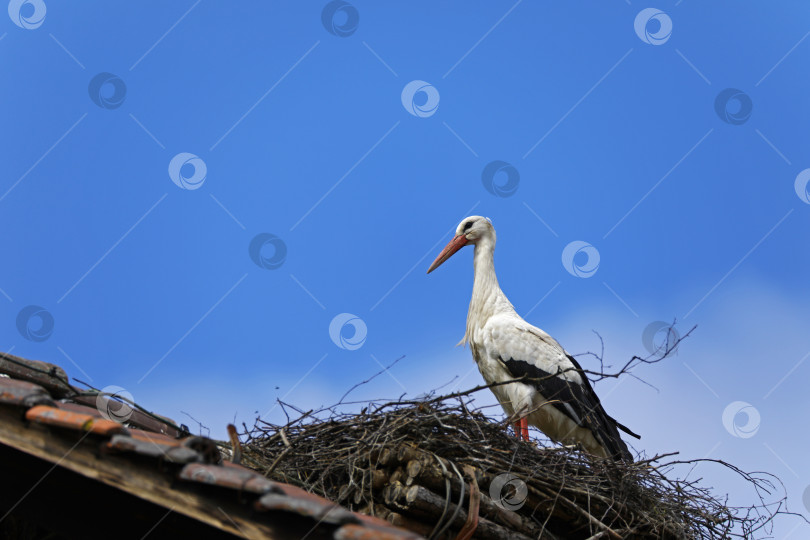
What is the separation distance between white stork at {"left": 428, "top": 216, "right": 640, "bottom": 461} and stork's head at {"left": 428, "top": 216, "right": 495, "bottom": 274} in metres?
0.77

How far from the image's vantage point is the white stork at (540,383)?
4969 millimetres

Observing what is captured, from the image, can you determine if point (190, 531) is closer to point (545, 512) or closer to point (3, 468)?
point (3, 468)

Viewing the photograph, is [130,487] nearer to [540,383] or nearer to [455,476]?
[455,476]

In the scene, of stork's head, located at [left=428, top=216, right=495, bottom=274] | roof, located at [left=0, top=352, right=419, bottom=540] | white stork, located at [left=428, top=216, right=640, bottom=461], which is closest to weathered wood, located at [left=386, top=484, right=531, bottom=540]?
roof, located at [left=0, top=352, right=419, bottom=540]

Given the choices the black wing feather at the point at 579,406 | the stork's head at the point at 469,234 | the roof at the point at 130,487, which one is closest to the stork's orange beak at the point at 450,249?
the stork's head at the point at 469,234

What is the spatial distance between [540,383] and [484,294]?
2.99 ft

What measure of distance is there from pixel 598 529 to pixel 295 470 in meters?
1.28

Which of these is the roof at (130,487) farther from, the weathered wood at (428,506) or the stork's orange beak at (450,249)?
the stork's orange beak at (450,249)

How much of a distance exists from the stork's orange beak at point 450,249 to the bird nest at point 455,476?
2.65 m

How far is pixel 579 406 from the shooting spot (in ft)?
16.4

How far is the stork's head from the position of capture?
6.12 m
